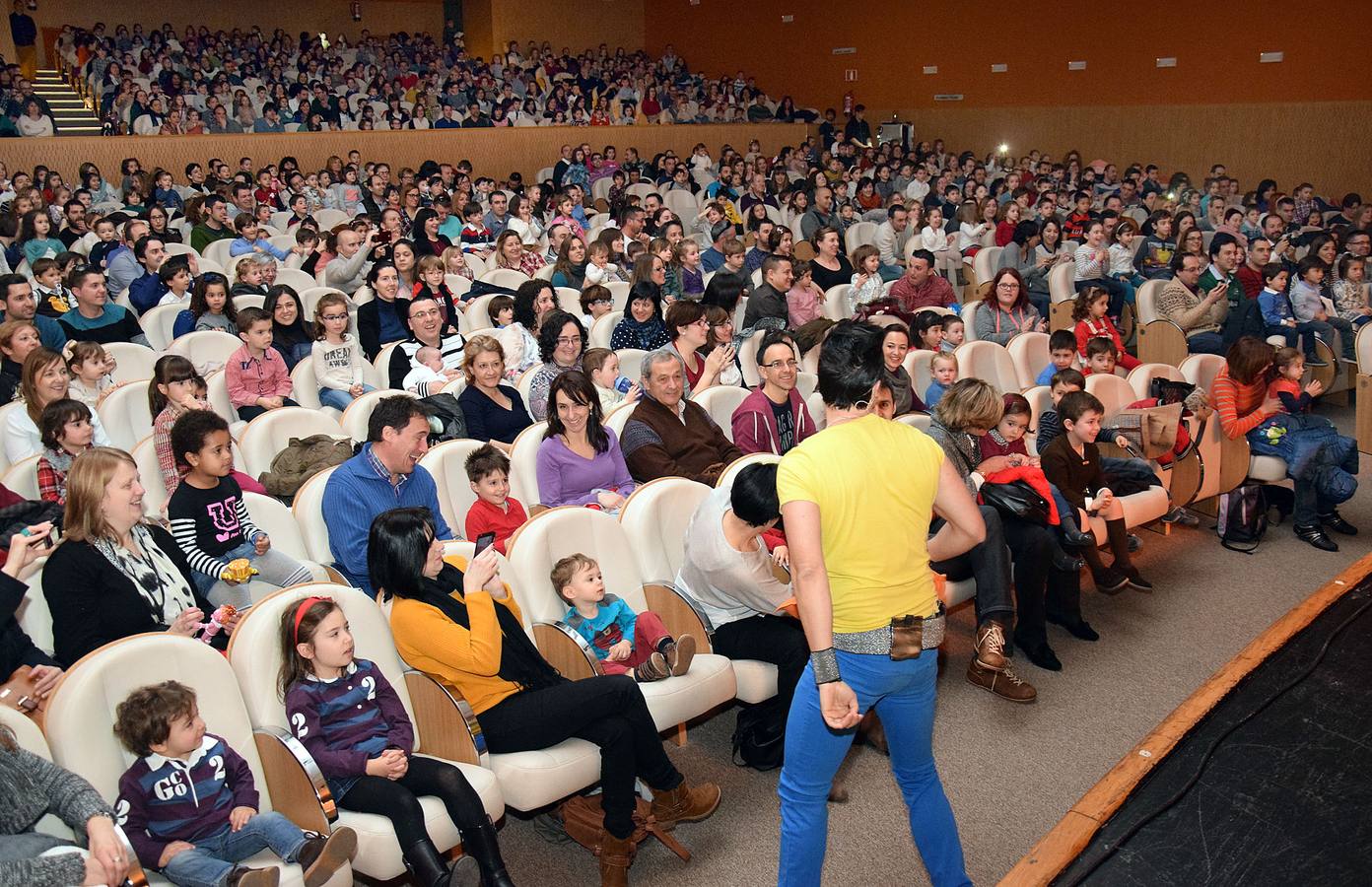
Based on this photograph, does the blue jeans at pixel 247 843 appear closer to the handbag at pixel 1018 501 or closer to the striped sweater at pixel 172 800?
the striped sweater at pixel 172 800

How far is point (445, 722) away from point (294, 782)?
1.30 ft

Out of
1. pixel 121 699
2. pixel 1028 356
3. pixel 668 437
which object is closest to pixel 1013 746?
pixel 668 437

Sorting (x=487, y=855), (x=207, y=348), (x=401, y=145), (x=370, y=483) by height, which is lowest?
(x=487, y=855)

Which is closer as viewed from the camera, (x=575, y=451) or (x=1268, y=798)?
(x=1268, y=798)

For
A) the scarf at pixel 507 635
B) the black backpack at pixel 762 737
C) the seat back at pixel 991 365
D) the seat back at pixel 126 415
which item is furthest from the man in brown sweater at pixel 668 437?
the seat back at pixel 126 415

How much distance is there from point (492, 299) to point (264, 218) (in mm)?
3983

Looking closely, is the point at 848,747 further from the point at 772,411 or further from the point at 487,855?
the point at 772,411

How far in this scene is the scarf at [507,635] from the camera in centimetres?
296

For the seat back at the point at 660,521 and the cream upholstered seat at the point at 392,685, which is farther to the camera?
the seat back at the point at 660,521

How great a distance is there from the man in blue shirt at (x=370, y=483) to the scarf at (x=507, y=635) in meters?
0.41

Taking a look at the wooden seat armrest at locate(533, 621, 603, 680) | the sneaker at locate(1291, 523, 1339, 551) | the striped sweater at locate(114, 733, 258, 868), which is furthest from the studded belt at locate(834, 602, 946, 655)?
the sneaker at locate(1291, 523, 1339, 551)

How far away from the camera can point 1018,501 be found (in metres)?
4.04

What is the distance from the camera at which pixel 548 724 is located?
284cm

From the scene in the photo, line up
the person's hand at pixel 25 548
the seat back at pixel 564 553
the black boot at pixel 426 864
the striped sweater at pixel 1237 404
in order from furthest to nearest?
the striped sweater at pixel 1237 404 < the seat back at pixel 564 553 < the person's hand at pixel 25 548 < the black boot at pixel 426 864
